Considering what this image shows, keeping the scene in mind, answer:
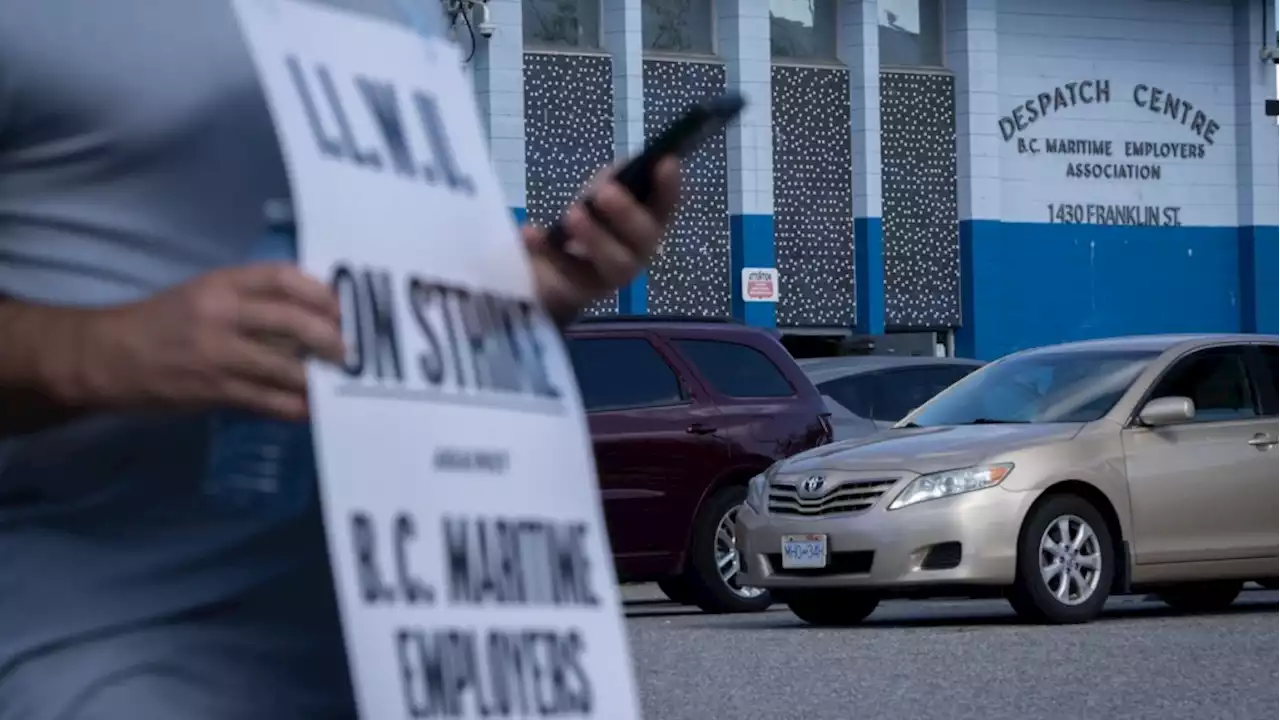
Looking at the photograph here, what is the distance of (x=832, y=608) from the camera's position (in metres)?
14.8

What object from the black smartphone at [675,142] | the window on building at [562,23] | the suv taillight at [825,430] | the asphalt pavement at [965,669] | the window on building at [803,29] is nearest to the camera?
the black smartphone at [675,142]

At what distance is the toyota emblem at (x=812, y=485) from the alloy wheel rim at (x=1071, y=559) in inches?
48.0

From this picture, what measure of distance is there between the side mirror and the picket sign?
495 inches

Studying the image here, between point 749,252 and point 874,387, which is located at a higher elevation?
point 749,252

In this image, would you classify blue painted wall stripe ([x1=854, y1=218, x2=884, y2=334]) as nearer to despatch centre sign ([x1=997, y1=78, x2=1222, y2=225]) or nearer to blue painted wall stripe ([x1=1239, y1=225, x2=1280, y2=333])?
despatch centre sign ([x1=997, y1=78, x2=1222, y2=225])

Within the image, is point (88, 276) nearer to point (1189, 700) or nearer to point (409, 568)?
point (409, 568)

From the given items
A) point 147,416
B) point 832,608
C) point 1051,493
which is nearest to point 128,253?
point 147,416

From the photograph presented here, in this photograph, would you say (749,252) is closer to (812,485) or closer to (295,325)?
(812,485)

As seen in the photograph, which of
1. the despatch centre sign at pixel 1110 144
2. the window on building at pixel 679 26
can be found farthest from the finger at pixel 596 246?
the despatch centre sign at pixel 1110 144

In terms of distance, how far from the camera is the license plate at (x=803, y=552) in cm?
1412

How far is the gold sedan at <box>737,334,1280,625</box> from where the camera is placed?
13805mm

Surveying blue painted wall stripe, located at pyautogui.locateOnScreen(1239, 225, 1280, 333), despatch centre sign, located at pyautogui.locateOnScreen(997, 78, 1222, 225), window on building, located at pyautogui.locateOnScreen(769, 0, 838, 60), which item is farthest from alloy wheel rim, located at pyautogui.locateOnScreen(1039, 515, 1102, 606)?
blue painted wall stripe, located at pyautogui.locateOnScreen(1239, 225, 1280, 333)

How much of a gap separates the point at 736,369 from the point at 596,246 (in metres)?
14.9

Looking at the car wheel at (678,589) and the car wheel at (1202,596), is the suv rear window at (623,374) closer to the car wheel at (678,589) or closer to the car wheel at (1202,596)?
the car wheel at (678,589)
